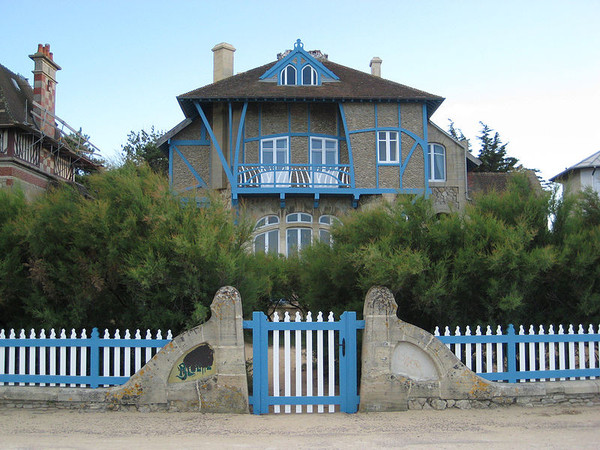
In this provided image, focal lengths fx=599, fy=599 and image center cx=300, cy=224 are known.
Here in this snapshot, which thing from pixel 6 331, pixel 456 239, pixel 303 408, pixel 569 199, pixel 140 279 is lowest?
pixel 303 408

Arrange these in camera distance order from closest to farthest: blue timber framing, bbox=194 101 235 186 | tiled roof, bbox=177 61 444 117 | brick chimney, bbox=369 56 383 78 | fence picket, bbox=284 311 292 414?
fence picket, bbox=284 311 292 414 → blue timber framing, bbox=194 101 235 186 → tiled roof, bbox=177 61 444 117 → brick chimney, bbox=369 56 383 78

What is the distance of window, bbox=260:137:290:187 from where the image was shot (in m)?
20.6

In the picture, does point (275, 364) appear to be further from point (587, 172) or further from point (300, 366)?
point (587, 172)

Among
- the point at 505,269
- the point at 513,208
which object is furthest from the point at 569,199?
the point at 505,269

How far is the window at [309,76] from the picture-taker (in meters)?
21.6

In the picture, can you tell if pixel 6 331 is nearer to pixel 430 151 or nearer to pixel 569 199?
pixel 569 199

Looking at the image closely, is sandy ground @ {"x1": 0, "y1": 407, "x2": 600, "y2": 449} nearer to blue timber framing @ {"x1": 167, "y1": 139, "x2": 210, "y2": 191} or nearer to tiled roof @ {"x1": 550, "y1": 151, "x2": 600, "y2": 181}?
blue timber framing @ {"x1": 167, "y1": 139, "x2": 210, "y2": 191}

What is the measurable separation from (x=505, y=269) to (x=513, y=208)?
1258 millimetres

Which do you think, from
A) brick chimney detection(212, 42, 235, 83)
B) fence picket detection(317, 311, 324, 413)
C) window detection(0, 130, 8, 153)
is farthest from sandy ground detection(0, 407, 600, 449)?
brick chimney detection(212, 42, 235, 83)

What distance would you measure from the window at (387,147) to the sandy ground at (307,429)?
1347 cm

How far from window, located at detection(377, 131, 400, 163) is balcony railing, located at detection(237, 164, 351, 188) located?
50.5 inches

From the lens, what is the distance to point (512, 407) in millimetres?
8234

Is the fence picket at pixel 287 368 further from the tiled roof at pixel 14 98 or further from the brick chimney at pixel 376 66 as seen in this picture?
the brick chimney at pixel 376 66

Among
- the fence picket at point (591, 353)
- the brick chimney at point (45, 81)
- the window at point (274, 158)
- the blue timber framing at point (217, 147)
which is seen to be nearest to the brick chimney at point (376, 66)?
the window at point (274, 158)
